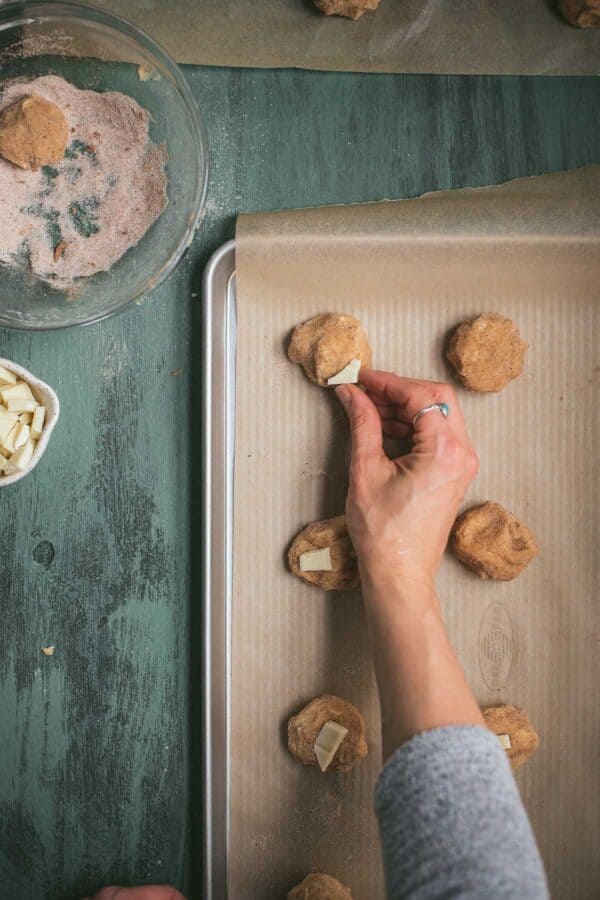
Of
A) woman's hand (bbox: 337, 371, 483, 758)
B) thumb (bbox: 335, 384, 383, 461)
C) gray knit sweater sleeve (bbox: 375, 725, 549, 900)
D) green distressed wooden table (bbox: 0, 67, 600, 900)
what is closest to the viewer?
gray knit sweater sleeve (bbox: 375, 725, 549, 900)

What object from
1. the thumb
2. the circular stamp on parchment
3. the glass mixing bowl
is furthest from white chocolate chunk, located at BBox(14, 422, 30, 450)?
the circular stamp on parchment

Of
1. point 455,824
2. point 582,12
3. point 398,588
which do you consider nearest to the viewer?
point 455,824

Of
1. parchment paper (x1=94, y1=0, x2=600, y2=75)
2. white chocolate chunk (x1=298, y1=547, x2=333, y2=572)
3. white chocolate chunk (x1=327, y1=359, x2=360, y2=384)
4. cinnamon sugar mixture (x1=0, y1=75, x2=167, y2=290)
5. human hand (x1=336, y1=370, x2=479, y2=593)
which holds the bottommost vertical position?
white chocolate chunk (x1=298, y1=547, x2=333, y2=572)

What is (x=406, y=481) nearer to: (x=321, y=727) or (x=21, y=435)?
(x=321, y=727)

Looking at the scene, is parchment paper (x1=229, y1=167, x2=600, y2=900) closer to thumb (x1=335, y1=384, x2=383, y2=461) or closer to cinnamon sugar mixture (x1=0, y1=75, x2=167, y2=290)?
thumb (x1=335, y1=384, x2=383, y2=461)

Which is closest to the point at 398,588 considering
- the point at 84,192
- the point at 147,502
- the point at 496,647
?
the point at 496,647

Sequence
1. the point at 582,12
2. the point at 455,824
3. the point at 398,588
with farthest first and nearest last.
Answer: the point at 582,12
the point at 398,588
the point at 455,824

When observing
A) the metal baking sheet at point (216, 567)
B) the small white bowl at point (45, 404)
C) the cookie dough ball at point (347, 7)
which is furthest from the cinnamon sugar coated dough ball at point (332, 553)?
the cookie dough ball at point (347, 7)
